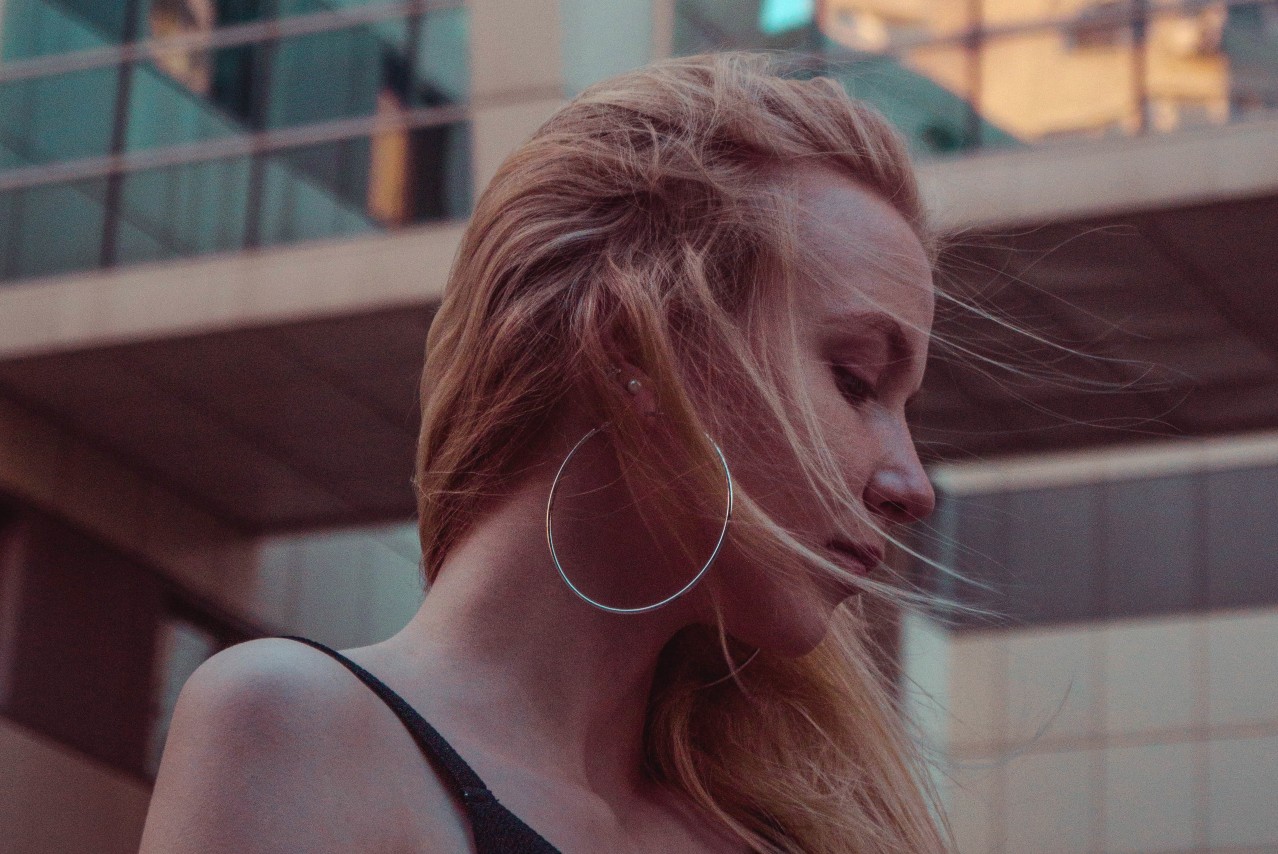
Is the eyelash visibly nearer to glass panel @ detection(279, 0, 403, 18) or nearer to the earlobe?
the earlobe

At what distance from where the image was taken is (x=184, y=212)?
11.1 m

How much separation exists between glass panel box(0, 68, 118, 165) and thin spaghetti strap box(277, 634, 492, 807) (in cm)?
1055

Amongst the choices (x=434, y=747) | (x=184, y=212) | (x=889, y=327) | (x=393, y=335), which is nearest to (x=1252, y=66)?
(x=393, y=335)

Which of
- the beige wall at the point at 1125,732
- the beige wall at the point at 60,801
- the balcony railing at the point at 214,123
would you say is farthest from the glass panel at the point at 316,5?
the beige wall at the point at 1125,732

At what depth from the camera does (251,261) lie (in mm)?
10648

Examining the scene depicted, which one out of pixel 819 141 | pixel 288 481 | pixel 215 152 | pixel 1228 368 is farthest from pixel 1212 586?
pixel 819 141

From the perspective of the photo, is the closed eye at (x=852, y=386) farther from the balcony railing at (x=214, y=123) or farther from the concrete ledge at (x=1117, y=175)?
the balcony railing at (x=214, y=123)

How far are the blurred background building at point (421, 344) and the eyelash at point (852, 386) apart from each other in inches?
246

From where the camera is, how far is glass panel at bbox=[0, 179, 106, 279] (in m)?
11.2

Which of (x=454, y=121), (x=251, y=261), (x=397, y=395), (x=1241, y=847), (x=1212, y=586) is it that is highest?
(x=454, y=121)

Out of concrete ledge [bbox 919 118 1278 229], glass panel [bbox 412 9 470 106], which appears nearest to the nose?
concrete ledge [bbox 919 118 1278 229]

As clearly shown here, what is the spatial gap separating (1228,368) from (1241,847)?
5.13m

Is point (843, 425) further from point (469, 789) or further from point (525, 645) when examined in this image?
point (469, 789)

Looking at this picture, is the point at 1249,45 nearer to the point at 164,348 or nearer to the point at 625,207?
the point at 164,348
